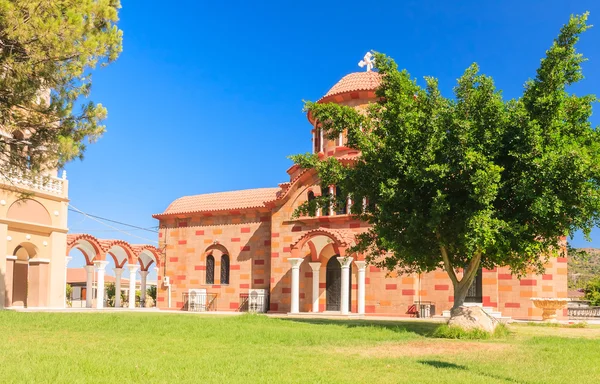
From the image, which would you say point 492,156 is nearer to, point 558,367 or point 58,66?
point 558,367

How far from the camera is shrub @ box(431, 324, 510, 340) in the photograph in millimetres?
16469

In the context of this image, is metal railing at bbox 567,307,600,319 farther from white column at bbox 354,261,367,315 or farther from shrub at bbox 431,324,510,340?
shrub at bbox 431,324,510,340

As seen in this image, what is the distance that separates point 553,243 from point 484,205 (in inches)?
121

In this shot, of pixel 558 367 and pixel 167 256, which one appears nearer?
pixel 558 367

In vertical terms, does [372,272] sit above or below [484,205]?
below

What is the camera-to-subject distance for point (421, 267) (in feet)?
64.3

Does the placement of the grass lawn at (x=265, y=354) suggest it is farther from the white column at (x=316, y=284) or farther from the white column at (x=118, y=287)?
the white column at (x=118, y=287)

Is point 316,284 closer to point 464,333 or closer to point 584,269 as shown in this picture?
point 464,333

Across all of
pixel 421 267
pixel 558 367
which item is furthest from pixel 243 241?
pixel 558 367

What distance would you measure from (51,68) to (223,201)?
764 inches

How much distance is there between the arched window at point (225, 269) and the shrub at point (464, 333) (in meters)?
18.5

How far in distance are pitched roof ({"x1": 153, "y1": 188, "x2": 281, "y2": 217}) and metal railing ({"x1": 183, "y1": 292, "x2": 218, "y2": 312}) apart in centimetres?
471

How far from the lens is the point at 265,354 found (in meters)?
11.9

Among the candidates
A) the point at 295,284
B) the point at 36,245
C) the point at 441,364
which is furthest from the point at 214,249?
the point at 441,364
